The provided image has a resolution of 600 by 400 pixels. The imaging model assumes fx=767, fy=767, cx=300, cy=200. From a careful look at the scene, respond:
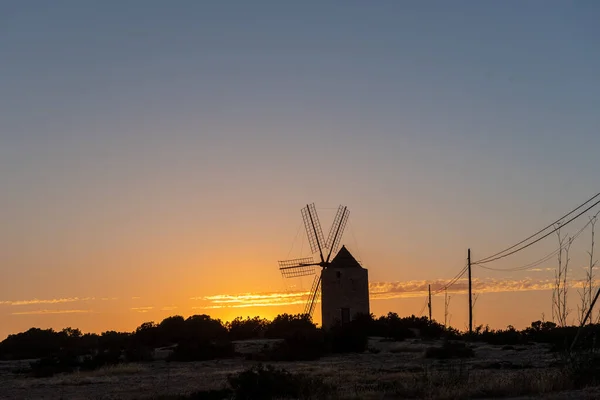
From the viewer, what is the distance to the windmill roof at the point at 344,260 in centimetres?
5197

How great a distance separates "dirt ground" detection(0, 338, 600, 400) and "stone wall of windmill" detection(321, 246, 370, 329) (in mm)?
10508

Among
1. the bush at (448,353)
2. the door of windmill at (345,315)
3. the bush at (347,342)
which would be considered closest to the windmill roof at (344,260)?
the door of windmill at (345,315)

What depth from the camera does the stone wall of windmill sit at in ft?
167

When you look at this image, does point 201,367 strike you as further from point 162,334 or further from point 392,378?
point 162,334

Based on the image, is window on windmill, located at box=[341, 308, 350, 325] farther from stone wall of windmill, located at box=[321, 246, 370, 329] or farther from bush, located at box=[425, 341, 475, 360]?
bush, located at box=[425, 341, 475, 360]

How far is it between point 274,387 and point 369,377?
536cm

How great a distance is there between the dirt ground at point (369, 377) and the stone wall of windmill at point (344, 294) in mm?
10508

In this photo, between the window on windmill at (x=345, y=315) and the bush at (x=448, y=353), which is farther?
the window on windmill at (x=345, y=315)

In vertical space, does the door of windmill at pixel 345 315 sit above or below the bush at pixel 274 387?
above

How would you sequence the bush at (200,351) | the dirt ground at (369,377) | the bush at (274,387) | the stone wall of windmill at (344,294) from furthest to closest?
the stone wall of windmill at (344,294), the bush at (200,351), the bush at (274,387), the dirt ground at (369,377)

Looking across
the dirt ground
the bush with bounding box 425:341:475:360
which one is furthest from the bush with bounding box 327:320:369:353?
the bush with bounding box 425:341:475:360

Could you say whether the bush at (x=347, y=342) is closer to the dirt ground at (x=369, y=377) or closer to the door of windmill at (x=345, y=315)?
the dirt ground at (x=369, y=377)

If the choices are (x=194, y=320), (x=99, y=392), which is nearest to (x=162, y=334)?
(x=194, y=320)

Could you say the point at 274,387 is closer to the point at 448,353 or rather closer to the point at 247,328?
the point at 448,353
